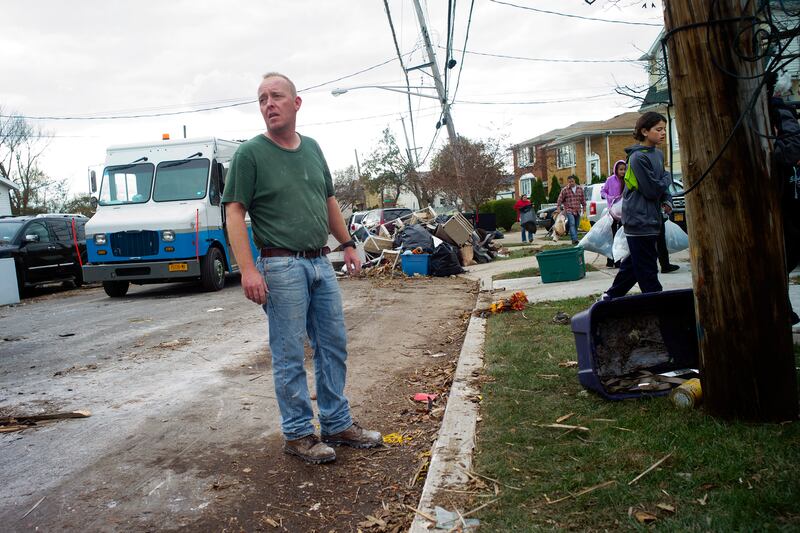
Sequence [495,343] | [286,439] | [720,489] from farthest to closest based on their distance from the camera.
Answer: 1. [495,343]
2. [286,439]
3. [720,489]

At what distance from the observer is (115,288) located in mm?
14008

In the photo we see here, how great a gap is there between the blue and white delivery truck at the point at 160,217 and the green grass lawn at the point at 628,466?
10054mm

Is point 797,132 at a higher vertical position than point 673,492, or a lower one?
higher

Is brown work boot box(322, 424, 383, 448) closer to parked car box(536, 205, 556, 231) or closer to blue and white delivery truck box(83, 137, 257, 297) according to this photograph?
blue and white delivery truck box(83, 137, 257, 297)

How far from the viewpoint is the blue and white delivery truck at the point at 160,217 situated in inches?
514

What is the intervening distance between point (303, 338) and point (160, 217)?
409 inches

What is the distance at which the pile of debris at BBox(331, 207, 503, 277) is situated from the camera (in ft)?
49.3

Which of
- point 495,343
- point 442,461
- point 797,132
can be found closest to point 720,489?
point 442,461

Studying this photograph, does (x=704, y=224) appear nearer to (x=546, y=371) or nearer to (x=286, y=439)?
(x=546, y=371)

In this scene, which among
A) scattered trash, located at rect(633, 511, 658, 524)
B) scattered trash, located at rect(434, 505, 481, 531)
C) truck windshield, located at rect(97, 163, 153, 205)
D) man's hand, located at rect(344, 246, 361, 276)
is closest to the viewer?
scattered trash, located at rect(633, 511, 658, 524)

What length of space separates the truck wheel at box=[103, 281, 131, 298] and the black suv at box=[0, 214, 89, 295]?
2.55 m

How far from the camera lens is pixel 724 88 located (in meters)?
3.31

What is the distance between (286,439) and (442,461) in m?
0.91

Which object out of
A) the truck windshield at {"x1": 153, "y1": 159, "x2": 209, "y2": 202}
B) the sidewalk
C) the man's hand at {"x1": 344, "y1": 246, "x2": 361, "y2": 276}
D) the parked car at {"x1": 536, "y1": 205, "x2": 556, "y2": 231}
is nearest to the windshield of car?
the truck windshield at {"x1": 153, "y1": 159, "x2": 209, "y2": 202}
